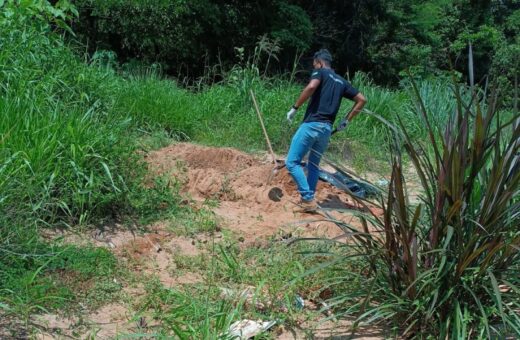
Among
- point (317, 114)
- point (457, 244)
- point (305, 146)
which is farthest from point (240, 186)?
point (457, 244)

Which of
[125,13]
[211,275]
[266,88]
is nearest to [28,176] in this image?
[211,275]

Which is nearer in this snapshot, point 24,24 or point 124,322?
point 124,322

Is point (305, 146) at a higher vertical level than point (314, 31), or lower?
higher

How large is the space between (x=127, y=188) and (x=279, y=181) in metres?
2.18

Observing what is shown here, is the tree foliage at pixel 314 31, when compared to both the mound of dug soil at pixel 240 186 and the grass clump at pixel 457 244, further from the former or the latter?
the grass clump at pixel 457 244

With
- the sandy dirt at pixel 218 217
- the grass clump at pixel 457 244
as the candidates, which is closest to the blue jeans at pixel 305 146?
the sandy dirt at pixel 218 217

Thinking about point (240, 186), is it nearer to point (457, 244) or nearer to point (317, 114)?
point (317, 114)

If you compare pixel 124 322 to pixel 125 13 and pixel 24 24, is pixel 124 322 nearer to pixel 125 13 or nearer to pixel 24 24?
pixel 24 24

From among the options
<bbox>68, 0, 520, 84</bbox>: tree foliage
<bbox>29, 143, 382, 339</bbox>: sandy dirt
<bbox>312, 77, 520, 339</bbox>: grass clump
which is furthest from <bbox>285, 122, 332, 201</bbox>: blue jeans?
<bbox>68, 0, 520, 84</bbox>: tree foliage

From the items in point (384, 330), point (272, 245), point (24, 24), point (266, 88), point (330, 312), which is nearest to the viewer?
point (384, 330)

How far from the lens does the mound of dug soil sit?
6.77 m

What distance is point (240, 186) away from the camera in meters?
7.57

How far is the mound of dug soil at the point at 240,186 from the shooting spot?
22.2 ft

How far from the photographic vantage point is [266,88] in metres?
11.1
